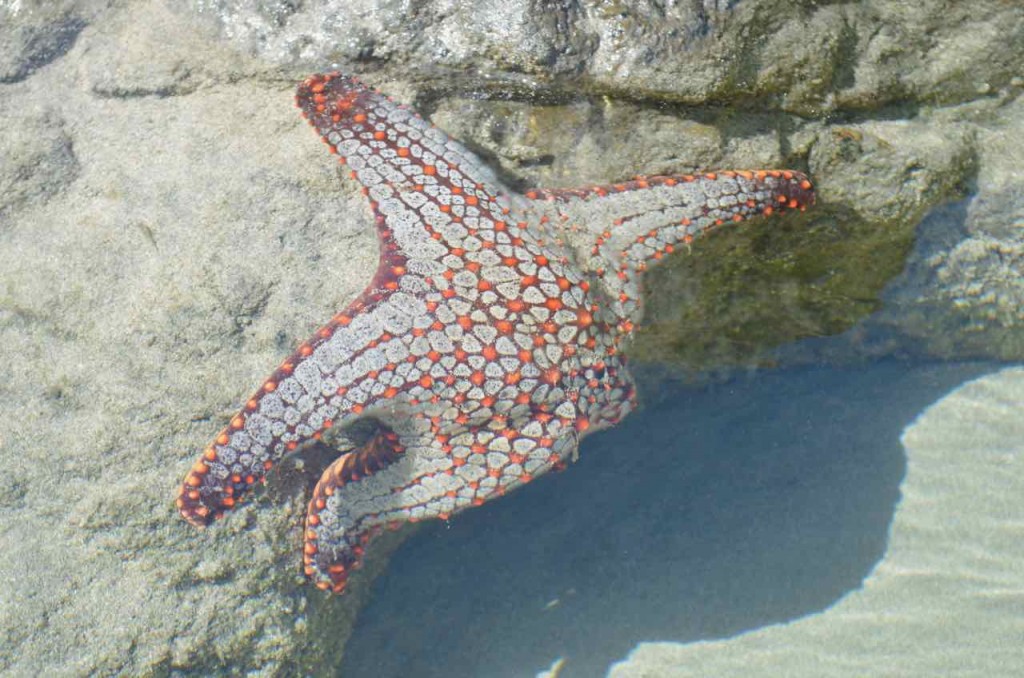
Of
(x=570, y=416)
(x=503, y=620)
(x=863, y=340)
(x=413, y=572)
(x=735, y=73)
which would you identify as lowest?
(x=503, y=620)

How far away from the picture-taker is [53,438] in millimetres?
3635

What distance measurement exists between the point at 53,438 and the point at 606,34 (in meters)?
3.00

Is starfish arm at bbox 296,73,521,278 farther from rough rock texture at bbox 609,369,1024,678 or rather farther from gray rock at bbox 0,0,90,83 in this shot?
rough rock texture at bbox 609,369,1024,678

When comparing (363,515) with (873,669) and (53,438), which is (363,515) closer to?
(53,438)

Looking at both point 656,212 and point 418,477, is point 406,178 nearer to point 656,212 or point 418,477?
point 656,212

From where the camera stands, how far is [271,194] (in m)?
3.89

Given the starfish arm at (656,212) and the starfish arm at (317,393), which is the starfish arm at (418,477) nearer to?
the starfish arm at (317,393)

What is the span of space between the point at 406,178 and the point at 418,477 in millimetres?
1239

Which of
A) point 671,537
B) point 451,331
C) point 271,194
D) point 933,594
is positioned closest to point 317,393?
point 451,331

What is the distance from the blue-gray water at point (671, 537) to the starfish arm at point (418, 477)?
1226 mm

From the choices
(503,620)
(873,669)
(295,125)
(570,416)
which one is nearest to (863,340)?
(873,669)

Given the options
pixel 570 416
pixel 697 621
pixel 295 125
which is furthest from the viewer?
pixel 697 621

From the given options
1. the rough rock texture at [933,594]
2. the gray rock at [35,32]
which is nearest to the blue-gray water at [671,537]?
the rough rock texture at [933,594]

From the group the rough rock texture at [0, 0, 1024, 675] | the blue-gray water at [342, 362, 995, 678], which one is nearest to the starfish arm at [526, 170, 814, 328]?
the rough rock texture at [0, 0, 1024, 675]
